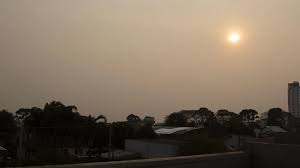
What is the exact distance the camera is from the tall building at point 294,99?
98.6 m

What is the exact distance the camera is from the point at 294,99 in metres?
103

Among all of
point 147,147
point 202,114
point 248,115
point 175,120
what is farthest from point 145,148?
point 248,115

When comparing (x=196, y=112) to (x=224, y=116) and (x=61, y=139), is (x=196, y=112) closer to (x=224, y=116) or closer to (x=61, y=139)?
(x=224, y=116)

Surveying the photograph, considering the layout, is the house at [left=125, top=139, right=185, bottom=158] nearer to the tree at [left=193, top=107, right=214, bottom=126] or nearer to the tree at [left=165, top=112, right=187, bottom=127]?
the tree at [left=165, top=112, right=187, bottom=127]

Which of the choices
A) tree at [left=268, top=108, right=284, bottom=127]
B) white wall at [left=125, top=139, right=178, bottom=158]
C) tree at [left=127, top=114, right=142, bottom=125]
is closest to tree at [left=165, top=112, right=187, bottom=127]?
tree at [left=127, top=114, right=142, bottom=125]

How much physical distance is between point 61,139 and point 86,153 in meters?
3.91

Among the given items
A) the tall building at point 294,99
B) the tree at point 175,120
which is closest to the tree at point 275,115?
the tall building at point 294,99

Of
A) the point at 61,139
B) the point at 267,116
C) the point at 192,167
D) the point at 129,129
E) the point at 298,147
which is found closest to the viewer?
the point at 192,167

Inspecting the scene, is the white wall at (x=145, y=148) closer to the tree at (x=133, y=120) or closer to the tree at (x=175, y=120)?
the tree at (x=133, y=120)

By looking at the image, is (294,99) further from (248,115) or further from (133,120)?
(133,120)

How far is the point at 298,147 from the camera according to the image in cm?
1004

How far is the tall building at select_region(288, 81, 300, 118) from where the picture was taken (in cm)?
9862

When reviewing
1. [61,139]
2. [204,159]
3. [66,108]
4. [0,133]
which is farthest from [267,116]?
[204,159]

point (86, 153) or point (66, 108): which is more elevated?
point (66, 108)
